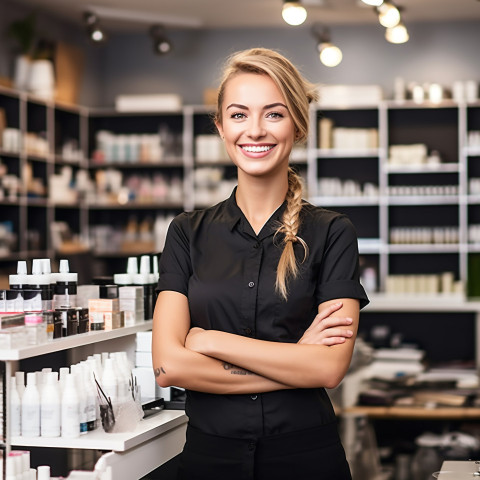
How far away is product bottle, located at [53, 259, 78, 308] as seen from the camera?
2.35 metres

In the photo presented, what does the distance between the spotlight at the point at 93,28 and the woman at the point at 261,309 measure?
553 centimetres

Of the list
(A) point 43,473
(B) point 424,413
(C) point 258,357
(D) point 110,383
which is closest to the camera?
(C) point 258,357

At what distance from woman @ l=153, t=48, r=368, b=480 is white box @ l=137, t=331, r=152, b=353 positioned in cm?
59

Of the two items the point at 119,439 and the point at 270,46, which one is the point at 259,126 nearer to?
the point at 119,439

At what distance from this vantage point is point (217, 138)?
793cm

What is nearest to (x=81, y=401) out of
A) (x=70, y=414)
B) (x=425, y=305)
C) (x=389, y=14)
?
(x=70, y=414)

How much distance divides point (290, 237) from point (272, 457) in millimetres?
508

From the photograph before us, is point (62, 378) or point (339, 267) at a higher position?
point (339, 267)

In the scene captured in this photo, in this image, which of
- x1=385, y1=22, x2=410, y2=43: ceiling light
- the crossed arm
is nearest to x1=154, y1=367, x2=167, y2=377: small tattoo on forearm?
the crossed arm

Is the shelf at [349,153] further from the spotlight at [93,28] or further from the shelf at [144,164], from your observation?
the spotlight at [93,28]

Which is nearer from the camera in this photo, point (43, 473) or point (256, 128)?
point (256, 128)

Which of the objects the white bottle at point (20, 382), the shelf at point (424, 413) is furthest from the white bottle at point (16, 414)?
the shelf at point (424, 413)

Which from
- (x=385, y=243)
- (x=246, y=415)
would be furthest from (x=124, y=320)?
(x=385, y=243)

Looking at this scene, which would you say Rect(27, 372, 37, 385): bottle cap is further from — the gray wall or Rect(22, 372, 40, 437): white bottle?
the gray wall
